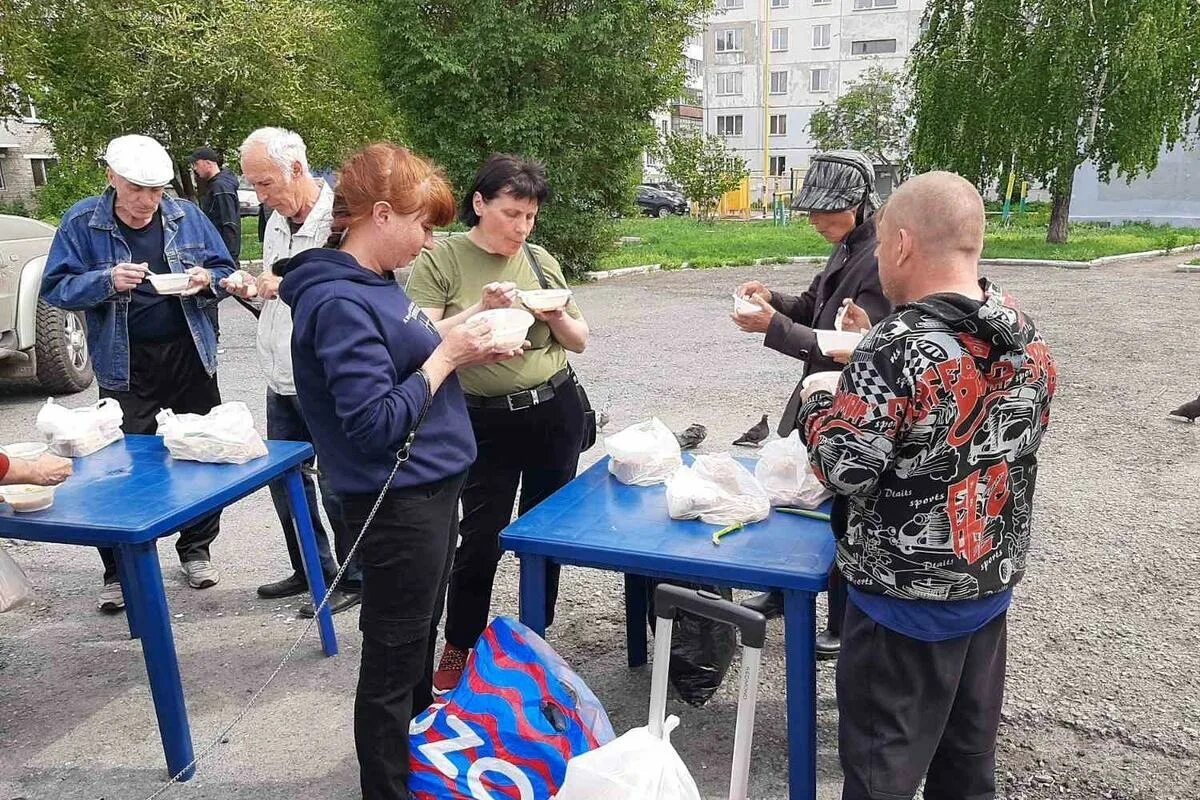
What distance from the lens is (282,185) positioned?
3482 millimetres

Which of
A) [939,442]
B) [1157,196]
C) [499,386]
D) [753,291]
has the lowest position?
[1157,196]

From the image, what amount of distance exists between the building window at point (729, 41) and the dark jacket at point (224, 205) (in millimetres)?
42200

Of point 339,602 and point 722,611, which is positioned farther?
point 339,602

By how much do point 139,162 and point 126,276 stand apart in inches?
17.5

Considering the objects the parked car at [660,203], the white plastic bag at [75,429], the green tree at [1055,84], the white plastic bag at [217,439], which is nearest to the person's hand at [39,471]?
the white plastic bag at [217,439]

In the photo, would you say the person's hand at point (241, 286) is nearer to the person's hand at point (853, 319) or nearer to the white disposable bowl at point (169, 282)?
the white disposable bowl at point (169, 282)

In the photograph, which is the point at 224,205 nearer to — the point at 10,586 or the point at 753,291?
the point at 10,586

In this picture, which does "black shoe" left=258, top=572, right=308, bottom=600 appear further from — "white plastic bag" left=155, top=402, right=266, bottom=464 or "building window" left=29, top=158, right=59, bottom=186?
"building window" left=29, top=158, right=59, bottom=186

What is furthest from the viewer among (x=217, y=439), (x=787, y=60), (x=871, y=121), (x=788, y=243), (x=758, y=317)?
(x=787, y=60)

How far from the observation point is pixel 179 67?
14492 millimetres

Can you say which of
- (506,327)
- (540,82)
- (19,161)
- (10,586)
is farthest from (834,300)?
(19,161)

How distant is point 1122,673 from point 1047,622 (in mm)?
400

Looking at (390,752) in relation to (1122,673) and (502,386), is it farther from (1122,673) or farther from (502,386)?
(1122,673)

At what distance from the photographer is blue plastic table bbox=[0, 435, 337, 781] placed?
2607 mm
